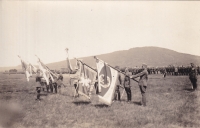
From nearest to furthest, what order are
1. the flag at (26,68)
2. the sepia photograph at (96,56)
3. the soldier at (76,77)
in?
the sepia photograph at (96,56)
the soldier at (76,77)
the flag at (26,68)

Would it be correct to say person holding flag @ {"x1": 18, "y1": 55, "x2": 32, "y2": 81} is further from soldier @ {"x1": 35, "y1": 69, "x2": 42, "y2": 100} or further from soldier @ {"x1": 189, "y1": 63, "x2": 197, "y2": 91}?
soldier @ {"x1": 189, "y1": 63, "x2": 197, "y2": 91}

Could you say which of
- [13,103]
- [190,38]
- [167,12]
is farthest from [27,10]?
[190,38]

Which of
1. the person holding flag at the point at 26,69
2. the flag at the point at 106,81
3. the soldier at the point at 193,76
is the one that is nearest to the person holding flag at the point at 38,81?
the person holding flag at the point at 26,69

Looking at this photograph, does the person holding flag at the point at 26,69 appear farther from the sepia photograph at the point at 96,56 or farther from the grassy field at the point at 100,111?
the grassy field at the point at 100,111

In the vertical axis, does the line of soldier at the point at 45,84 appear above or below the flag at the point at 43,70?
below

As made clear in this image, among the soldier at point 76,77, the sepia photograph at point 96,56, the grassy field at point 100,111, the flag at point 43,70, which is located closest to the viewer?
the grassy field at point 100,111

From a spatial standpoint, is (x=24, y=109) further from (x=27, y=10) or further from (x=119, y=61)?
(x=119, y=61)

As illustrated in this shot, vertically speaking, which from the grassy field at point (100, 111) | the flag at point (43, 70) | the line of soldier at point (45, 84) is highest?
the flag at point (43, 70)
